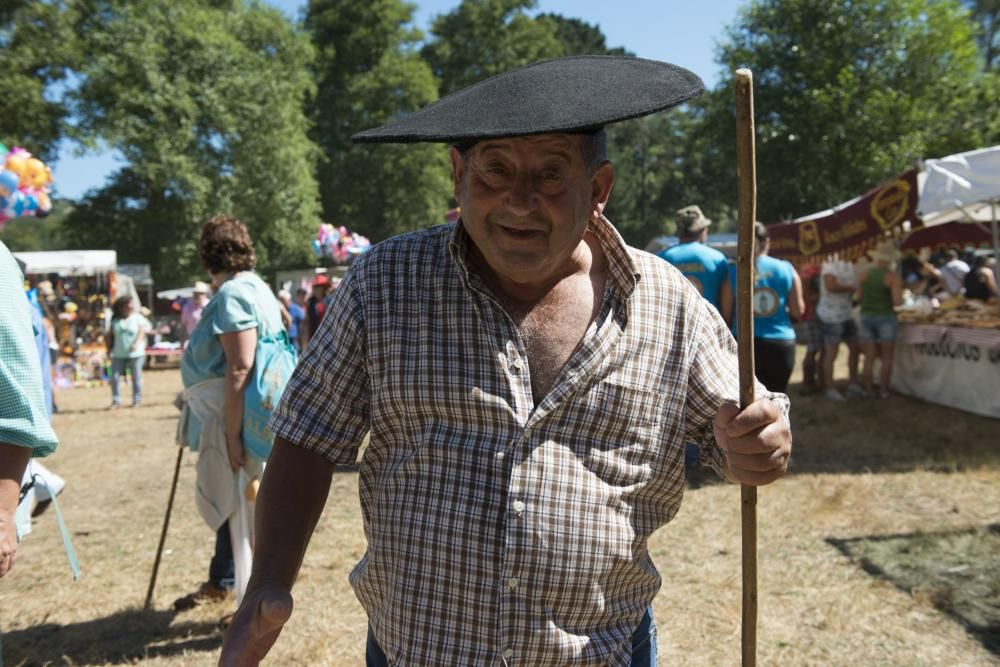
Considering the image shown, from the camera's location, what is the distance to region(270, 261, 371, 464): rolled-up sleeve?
162cm

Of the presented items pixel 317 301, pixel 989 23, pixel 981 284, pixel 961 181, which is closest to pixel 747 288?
pixel 961 181

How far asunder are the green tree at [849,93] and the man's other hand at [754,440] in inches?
953

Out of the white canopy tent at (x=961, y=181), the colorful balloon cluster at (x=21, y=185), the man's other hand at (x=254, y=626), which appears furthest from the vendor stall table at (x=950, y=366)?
the colorful balloon cluster at (x=21, y=185)

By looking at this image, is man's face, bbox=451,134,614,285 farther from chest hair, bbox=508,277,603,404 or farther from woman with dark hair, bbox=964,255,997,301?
woman with dark hair, bbox=964,255,997,301

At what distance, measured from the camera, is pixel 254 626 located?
1525 millimetres

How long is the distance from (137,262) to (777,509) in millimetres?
29491

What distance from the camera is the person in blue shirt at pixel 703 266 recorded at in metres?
5.90

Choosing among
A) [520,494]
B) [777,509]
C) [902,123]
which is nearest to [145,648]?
[520,494]

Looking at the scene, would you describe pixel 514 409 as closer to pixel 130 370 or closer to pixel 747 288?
pixel 747 288

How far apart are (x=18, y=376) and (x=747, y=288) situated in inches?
66.9

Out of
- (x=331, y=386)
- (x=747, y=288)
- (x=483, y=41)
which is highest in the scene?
(x=483, y=41)

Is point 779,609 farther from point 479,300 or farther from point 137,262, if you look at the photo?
point 137,262

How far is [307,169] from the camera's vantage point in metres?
30.6

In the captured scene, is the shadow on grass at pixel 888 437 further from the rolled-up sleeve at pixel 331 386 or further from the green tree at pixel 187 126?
the green tree at pixel 187 126
